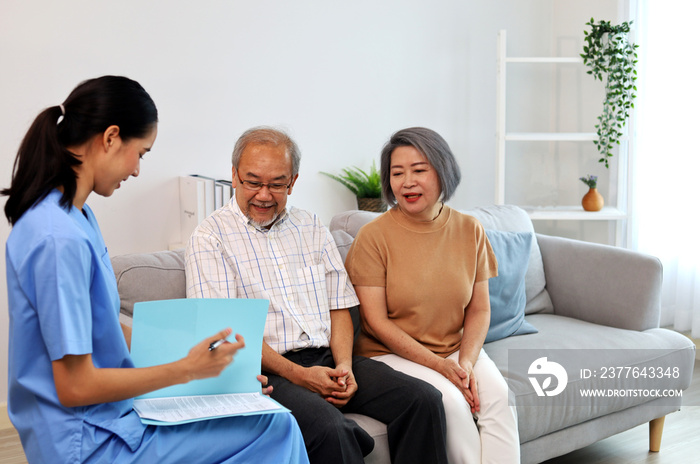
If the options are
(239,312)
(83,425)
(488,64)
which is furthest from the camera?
(488,64)

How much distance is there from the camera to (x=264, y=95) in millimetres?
3260

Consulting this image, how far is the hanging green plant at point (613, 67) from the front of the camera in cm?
351

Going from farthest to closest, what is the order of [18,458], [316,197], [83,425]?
[316,197]
[18,458]
[83,425]

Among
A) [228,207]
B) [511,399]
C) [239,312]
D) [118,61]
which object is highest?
[118,61]

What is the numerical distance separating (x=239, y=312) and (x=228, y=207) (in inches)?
24.9

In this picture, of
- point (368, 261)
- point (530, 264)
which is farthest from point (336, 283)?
point (530, 264)

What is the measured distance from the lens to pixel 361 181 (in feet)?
11.4

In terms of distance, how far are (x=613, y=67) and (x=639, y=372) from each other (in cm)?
183

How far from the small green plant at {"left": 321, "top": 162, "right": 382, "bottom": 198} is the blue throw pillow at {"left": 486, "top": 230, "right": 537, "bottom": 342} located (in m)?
0.92

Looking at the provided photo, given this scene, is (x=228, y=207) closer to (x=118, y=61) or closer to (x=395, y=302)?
(x=395, y=302)

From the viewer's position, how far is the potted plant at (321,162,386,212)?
135 inches

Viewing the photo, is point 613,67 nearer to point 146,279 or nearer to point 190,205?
point 190,205

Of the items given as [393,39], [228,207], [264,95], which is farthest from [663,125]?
[228,207]

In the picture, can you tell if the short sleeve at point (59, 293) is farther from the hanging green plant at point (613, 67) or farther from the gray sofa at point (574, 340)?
the hanging green plant at point (613, 67)
